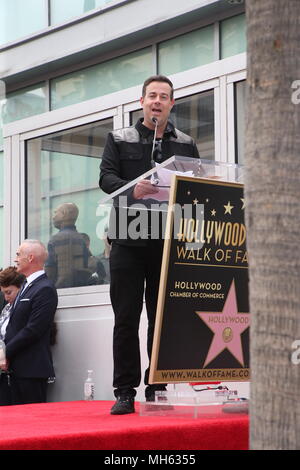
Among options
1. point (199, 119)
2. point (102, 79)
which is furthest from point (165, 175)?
point (102, 79)

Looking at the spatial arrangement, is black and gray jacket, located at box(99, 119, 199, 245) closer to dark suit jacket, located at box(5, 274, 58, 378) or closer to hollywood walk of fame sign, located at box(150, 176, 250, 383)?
hollywood walk of fame sign, located at box(150, 176, 250, 383)

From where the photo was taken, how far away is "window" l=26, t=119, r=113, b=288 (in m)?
8.50

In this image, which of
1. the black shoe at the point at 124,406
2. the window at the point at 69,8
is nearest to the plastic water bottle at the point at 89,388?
the black shoe at the point at 124,406

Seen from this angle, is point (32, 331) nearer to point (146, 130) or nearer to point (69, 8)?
point (146, 130)

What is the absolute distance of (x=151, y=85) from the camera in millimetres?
5012

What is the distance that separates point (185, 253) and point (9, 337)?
329 centimetres

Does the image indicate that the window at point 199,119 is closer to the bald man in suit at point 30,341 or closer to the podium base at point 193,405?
the bald man in suit at point 30,341

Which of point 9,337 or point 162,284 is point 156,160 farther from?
point 9,337

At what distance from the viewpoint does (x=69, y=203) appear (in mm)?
8891

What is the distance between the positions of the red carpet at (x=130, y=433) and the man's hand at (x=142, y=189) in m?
1.07

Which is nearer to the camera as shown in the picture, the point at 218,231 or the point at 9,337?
the point at 218,231

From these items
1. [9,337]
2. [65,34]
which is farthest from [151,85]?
[65,34]

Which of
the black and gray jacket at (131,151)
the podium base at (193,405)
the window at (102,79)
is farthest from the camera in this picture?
the window at (102,79)

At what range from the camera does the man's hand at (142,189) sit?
14.8 ft
